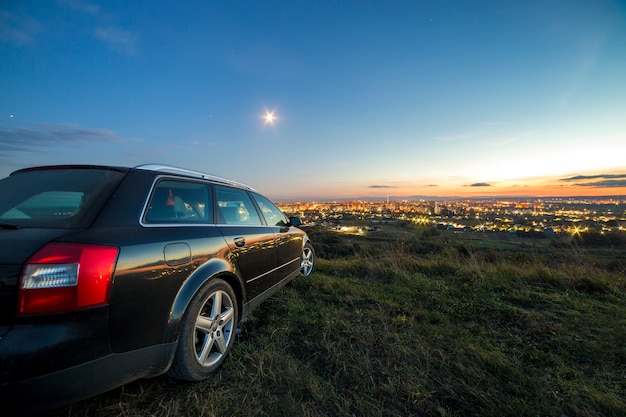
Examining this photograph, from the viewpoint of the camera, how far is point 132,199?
1898mm

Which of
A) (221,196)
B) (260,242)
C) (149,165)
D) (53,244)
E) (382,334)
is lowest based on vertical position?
(382,334)

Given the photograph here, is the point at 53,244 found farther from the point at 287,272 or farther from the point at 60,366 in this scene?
the point at 287,272

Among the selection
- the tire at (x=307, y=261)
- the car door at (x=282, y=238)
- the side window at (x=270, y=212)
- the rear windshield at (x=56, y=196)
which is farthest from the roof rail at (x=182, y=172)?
the tire at (x=307, y=261)

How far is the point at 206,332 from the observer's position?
226cm

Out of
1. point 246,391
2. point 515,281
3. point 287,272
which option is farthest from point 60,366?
point 515,281

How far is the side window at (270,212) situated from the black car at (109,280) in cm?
115

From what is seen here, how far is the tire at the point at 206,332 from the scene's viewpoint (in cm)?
199

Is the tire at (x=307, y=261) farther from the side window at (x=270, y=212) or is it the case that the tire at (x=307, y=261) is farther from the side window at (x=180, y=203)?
the side window at (x=180, y=203)

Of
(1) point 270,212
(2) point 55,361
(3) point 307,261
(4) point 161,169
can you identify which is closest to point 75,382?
(2) point 55,361

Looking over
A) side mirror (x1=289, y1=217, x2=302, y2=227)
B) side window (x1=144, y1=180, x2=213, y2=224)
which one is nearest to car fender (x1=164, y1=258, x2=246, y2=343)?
side window (x1=144, y1=180, x2=213, y2=224)

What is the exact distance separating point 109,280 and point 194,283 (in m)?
0.63

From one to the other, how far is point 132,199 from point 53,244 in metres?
0.56

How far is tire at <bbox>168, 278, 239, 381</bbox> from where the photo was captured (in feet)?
6.53

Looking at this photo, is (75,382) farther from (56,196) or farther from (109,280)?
(56,196)
